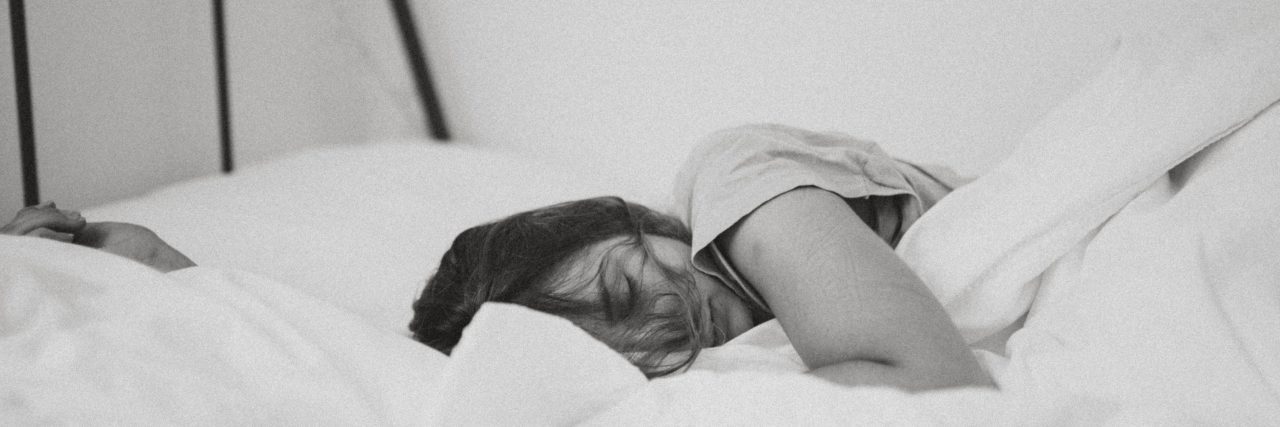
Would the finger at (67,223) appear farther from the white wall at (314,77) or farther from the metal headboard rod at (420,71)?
the metal headboard rod at (420,71)

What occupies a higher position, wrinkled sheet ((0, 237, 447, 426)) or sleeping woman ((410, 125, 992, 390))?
sleeping woman ((410, 125, 992, 390))

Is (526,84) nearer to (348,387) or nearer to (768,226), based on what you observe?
(768,226)

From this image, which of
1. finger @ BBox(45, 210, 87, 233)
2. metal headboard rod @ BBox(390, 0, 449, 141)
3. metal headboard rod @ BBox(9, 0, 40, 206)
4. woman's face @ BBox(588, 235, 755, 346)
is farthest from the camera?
metal headboard rod @ BBox(390, 0, 449, 141)

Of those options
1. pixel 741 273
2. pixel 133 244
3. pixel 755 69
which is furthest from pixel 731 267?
pixel 755 69

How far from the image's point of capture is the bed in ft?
1.67

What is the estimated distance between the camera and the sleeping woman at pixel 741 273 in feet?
2.10

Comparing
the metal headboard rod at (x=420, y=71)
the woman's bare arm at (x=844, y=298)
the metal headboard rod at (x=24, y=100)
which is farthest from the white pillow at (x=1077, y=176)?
the metal headboard rod at (x=420, y=71)

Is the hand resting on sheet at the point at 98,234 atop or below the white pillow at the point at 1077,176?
below

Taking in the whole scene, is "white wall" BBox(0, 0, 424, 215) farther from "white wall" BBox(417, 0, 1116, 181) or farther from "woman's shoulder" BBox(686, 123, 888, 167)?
"woman's shoulder" BBox(686, 123, 888, 167)

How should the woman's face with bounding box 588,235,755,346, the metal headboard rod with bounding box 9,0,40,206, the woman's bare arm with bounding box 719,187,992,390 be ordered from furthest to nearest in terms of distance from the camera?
the metal headboard rod with bounding box 9,0,40,206, the woman's face with bounding box 588,235,755,346, the woman's bare arm with bounding box 719,187,992,390

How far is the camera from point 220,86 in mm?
1525

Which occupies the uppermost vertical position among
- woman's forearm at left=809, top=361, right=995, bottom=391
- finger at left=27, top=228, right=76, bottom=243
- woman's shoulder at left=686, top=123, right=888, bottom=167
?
woman's shoulder at left=686, top=123, right=888, bottom=167

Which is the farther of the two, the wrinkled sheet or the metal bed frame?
the metal bed frame

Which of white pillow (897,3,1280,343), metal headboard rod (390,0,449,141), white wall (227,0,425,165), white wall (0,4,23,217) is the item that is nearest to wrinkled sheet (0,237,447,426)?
white pillow (897,3,1280,343)
